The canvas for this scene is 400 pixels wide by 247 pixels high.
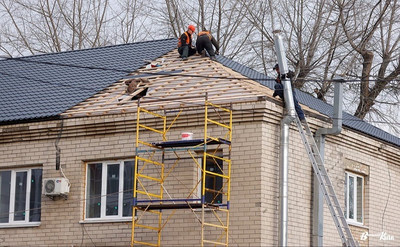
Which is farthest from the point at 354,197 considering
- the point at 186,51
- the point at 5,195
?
the point at 5,195

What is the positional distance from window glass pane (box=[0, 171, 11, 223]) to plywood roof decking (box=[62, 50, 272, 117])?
2.31 meters

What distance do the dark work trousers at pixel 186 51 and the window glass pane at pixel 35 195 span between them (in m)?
4.75

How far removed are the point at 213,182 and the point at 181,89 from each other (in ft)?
8.79

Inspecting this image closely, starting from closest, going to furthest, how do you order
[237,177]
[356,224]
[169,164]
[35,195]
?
[237,177]
[169,164]
[35,195]
[356,224]

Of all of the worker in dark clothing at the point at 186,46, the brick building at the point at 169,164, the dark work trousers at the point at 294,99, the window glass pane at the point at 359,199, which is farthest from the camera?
the worker in dark clothing at the point at 186,46

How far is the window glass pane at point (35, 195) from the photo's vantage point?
20.1 metres

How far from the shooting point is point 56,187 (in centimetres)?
1923

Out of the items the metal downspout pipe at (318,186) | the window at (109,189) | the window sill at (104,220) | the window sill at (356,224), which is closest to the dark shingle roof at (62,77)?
the window at (109,189)

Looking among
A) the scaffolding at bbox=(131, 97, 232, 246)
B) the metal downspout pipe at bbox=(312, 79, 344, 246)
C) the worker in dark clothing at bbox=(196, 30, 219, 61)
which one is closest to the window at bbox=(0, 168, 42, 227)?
the scaffolding at bbox=(131, 97, 232, 246)

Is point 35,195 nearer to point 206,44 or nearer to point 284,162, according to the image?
point 206,44

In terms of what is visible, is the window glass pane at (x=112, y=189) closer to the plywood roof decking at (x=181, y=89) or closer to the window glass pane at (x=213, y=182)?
the plywood roof decking at (x=181, y=89)

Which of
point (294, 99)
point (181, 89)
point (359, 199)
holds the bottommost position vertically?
point (359, 199)

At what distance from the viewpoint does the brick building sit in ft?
58.5

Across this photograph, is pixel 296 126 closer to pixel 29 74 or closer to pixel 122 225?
pixel 122 225
